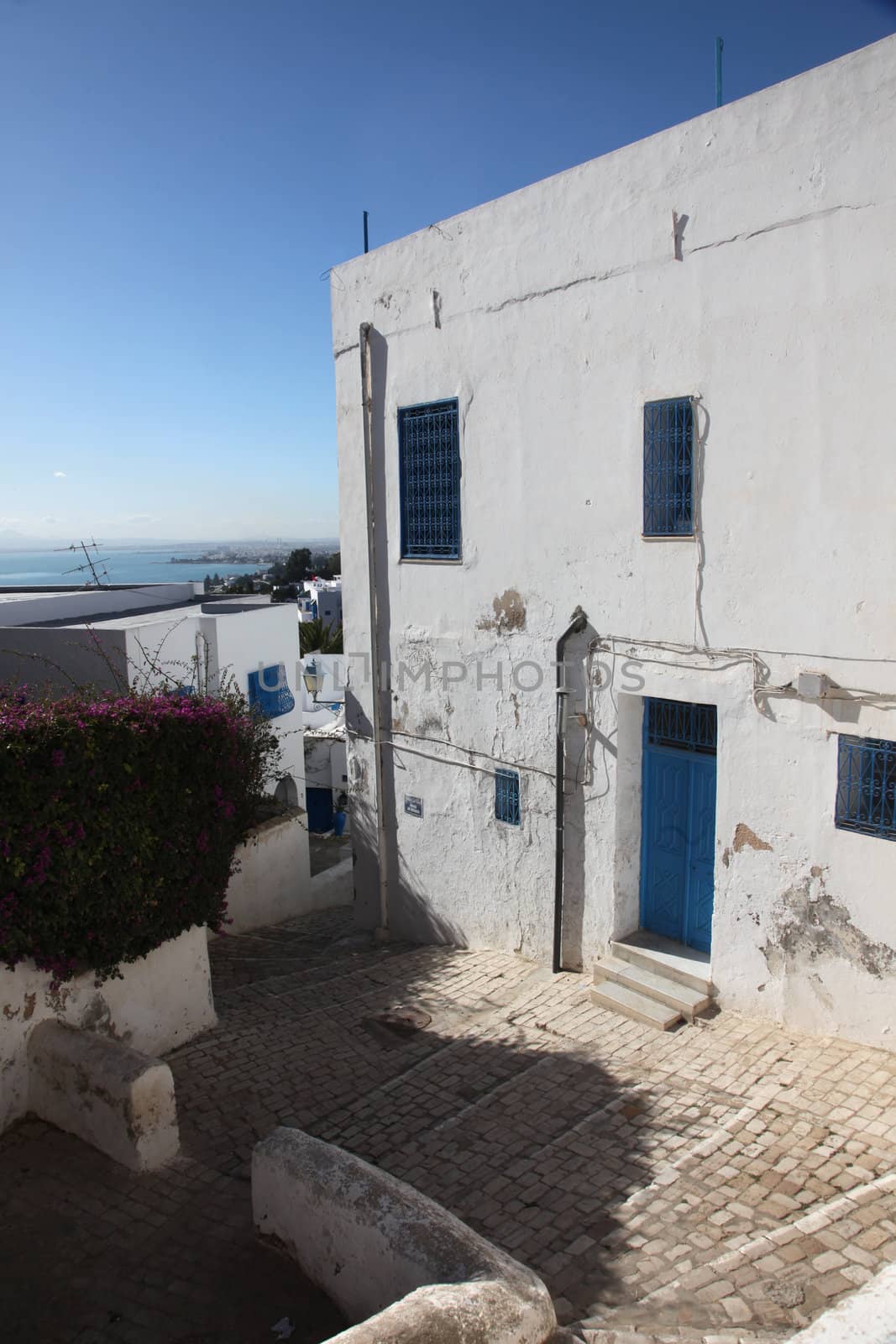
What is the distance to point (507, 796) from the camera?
9195 millimetres

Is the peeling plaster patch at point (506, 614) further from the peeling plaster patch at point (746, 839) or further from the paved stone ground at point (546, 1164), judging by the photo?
the paved stone ground at point (546, 1164)

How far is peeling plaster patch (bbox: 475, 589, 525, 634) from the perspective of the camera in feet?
28.7

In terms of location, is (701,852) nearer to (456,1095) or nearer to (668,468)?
(456,1095)

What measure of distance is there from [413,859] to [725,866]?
424 cm

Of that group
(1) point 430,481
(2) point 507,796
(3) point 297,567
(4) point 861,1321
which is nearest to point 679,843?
(2) point 507,796

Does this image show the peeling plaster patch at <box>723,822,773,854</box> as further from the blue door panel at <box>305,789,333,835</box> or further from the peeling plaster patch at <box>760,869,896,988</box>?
the blue door panel at <box>305,789,333,835</box>

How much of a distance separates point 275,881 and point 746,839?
760 cm

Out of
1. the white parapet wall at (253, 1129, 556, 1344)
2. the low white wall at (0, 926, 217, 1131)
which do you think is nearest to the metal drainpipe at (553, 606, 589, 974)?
the low white wall at (0, 926, 217, 1131)

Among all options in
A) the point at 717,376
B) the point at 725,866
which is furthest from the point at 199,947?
the point at 717,376

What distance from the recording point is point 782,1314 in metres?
3.99

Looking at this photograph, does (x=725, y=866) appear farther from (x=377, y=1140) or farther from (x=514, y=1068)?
(x=377, y=1140)

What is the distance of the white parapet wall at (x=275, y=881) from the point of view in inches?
477

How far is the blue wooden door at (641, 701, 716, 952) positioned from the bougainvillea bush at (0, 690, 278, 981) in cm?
353

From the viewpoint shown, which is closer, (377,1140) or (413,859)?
(377,1140)
